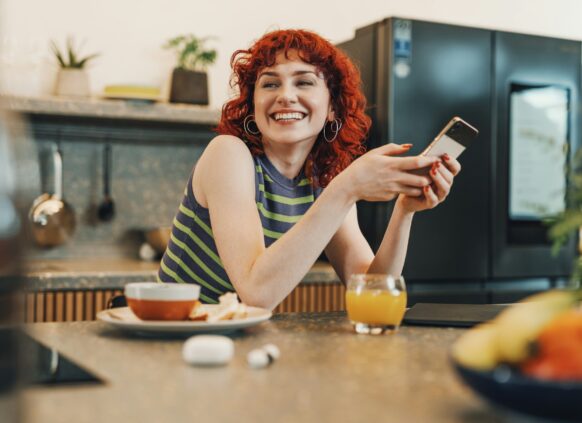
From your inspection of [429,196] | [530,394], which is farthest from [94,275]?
[530,394]

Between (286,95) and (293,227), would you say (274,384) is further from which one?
(286,95)

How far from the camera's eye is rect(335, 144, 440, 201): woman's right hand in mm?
1525

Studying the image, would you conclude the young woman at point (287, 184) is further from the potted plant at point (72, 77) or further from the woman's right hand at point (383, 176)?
the potted plant at point (72, 77)

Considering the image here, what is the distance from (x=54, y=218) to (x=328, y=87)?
147cm

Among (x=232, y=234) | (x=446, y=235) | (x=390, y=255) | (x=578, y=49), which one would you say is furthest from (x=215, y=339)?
(x=578, y=49)

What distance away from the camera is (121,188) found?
3305 millimetres

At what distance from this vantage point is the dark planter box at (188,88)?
3.16 metres

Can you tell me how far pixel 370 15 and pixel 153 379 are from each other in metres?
3.06

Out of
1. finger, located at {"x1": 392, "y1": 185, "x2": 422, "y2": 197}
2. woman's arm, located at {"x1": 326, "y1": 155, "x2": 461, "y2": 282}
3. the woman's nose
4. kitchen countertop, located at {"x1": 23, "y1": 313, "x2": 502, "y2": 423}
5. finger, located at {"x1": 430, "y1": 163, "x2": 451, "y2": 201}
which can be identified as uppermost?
the woman's nose

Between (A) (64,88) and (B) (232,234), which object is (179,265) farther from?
(A) (64,88)

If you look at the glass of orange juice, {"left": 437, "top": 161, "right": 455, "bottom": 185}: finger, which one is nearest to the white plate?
the glass of orange juice

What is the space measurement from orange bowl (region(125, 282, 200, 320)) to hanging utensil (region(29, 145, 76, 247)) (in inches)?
74.2

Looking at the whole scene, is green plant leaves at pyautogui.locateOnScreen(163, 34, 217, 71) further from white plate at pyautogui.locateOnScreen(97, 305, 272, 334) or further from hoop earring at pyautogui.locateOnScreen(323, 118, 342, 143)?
white plate at pyautogui.locateOnScreen(97, 305, 272, 334)

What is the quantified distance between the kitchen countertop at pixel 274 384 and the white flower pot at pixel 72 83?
1.91m
